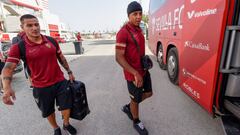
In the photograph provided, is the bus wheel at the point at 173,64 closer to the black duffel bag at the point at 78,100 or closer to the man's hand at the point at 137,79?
the man's hand at the point at 137,79

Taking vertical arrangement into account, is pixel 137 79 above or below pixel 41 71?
below

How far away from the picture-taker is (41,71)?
2.09m

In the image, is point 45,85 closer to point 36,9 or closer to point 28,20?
point 28,20

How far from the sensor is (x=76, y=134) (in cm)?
251

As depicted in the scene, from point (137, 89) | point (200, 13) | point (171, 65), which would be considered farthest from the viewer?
point (171, 65)

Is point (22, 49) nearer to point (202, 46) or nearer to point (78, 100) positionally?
point (78, 100)

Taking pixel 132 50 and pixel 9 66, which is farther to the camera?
pixel 132 50

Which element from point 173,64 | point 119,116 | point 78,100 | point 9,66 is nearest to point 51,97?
point 78,100

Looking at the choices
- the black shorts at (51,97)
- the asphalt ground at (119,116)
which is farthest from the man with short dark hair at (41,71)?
the asphalt ground at (119,116)

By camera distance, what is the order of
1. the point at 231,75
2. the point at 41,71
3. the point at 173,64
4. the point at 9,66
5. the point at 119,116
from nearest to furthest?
the point at 9,66 < the point at 231,75 < the point at 41,71 < the point at 119,116 < the point at 173,64

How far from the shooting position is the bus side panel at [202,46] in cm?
197

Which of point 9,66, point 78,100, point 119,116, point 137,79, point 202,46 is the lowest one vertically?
point 119,116

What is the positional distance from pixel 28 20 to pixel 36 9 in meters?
36.5

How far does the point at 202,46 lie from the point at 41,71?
2.24 meters
